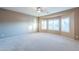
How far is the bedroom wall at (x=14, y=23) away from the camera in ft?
16.6

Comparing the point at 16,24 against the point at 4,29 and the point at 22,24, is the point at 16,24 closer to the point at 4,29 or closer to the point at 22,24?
the point at 22,24

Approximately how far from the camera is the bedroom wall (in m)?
5.05

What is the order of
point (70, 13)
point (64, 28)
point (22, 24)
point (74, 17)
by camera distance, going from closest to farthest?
point (74, 17), point (70, 13), point (64, 28), point (22, 24)

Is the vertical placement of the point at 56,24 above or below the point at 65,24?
below

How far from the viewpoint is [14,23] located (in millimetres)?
5914

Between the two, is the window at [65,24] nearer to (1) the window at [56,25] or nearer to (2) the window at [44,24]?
(1) the window at [56,25]

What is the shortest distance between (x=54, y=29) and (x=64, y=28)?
144 centimetres

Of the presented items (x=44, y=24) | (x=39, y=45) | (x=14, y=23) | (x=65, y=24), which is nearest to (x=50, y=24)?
(x=44, y=24)

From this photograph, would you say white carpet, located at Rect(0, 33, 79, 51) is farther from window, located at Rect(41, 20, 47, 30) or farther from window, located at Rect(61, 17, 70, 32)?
window, located at Rect(41, 20, 47, 30)

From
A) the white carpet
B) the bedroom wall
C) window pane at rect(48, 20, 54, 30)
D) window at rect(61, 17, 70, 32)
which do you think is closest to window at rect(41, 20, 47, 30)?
window pane at rect(48, 20, 54, 30)

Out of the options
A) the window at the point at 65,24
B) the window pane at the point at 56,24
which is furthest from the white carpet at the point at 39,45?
the window pane at the point at 56,24

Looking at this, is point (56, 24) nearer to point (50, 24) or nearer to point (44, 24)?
point (50, 24)
